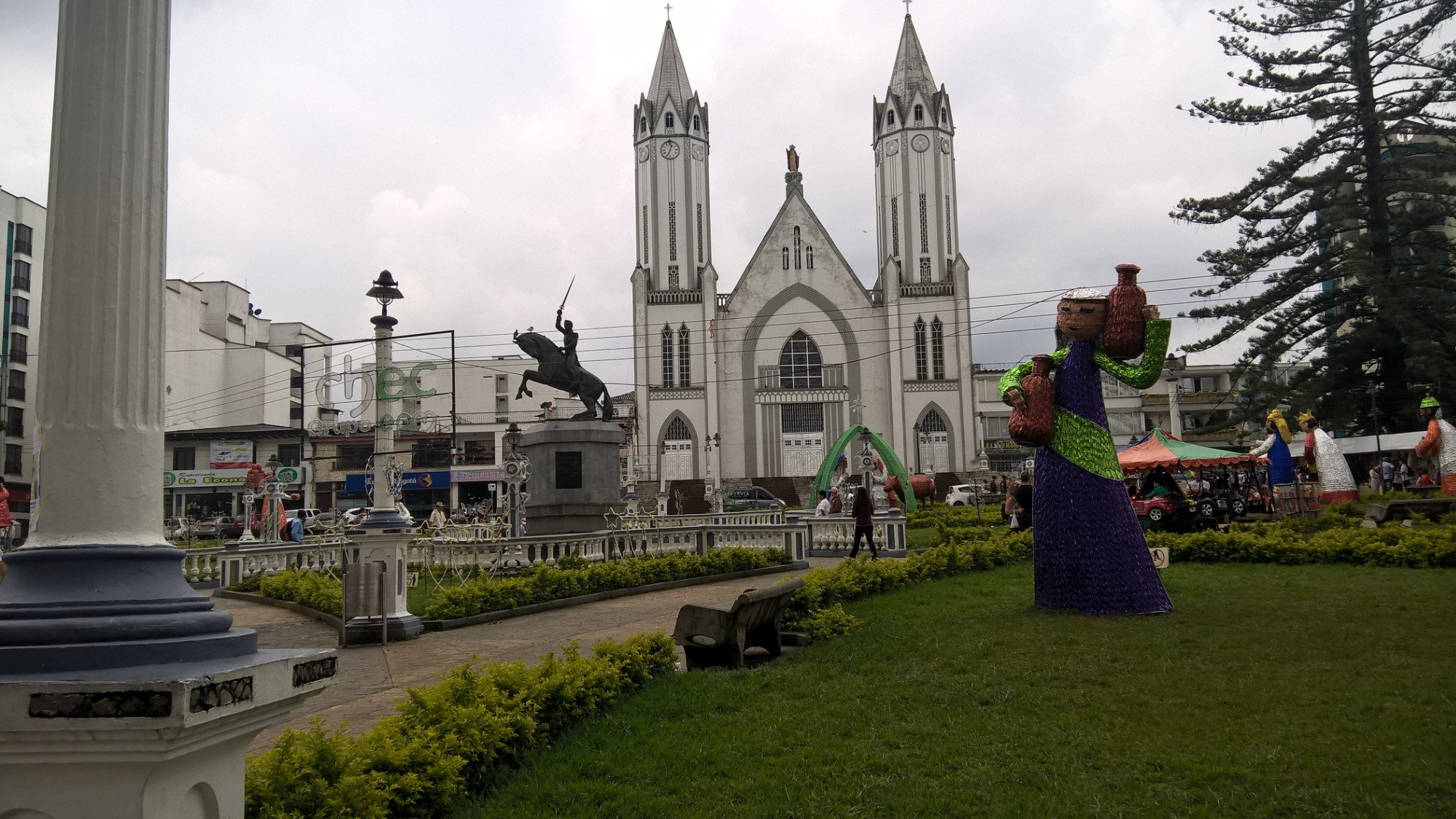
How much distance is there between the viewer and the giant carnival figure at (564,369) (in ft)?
61.4

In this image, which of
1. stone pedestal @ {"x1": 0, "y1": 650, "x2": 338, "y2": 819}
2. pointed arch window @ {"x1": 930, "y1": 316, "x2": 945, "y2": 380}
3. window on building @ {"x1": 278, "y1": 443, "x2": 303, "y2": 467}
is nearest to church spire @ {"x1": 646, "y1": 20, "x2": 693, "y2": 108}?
pointed arch window @ {"x1": 930, "y1": 316, "x2": 945, "y2": 380}

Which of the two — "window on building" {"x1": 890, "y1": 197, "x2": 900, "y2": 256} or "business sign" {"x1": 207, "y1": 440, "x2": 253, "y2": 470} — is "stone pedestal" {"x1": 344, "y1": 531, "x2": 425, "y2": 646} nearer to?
"business sign" {"x1": 207, "y1": 440, "x2": 253, "y2": 470}

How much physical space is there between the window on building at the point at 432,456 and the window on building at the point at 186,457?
992 cm

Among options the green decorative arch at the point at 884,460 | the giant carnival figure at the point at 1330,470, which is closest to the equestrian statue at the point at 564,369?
the green decorative arch at the point at 884,460

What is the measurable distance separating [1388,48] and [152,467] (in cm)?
3241

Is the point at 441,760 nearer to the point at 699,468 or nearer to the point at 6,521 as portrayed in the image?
the point at 6,521

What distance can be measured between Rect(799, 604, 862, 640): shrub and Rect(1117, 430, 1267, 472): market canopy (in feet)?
44.5

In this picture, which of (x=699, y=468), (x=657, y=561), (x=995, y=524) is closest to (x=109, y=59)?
(x=657, y=561)

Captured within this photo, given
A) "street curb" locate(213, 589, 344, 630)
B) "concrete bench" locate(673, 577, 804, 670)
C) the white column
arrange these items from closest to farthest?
the white column, "concrete bench" locate(673, 577, 804, 670), "street curb" locate(213, 589, 344, 630)

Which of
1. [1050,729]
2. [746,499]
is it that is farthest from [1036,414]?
[746,499]

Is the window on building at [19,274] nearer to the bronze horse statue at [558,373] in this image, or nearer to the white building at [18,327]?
the white building at [18,327]

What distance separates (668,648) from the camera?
7.70m

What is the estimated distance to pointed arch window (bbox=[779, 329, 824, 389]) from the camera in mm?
53250

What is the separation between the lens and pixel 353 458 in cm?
5006
